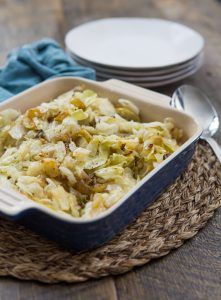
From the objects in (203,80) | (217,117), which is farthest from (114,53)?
(217,117)

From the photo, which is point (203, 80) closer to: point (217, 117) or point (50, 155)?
point (217, 117)

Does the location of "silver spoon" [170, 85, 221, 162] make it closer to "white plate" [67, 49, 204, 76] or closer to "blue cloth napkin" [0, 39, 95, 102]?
"white plate" [67, 49, 204, 76]

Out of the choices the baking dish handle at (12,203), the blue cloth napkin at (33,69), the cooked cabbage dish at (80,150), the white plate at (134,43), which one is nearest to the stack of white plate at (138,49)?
the white plate at (134,43)

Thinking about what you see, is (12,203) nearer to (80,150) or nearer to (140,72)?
(80,150)

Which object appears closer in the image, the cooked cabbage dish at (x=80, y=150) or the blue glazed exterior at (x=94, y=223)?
the blue glazed exterior at (x=94, y=223)

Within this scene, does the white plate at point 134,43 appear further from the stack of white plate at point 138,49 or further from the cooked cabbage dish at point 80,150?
the cooked cabbage dish at point 80,150

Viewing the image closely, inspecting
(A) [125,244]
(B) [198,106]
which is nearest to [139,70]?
(B) [198,106]
